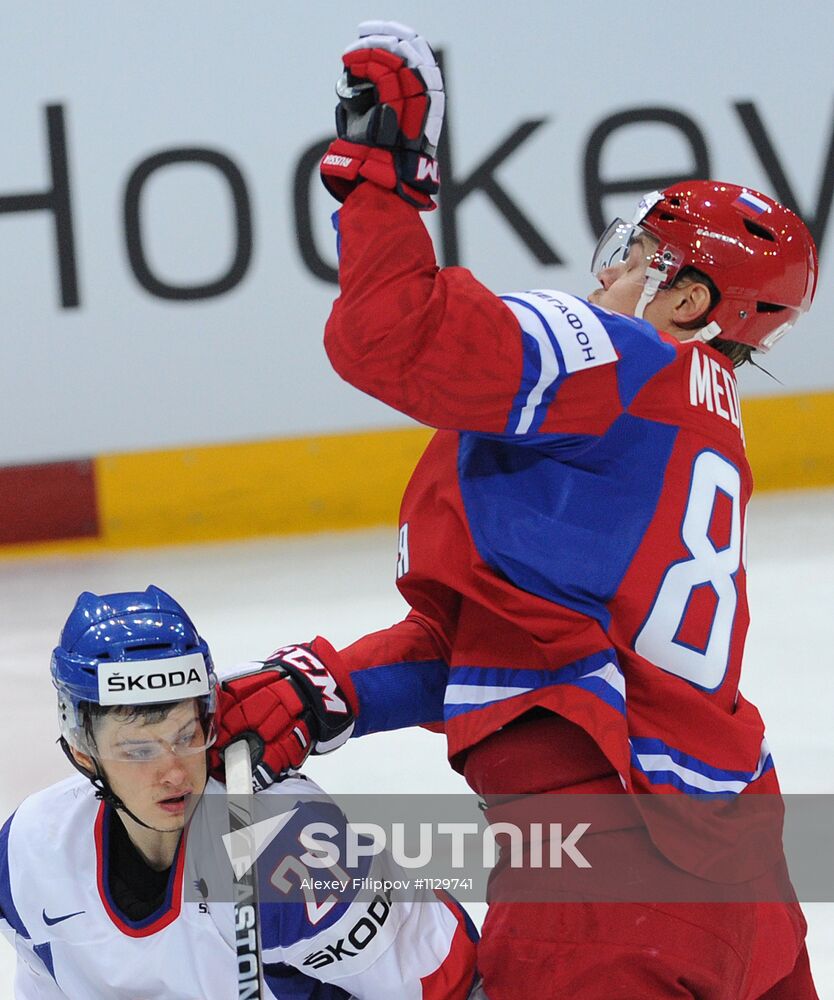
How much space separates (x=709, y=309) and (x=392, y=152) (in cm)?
50

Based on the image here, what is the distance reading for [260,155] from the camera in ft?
16.4

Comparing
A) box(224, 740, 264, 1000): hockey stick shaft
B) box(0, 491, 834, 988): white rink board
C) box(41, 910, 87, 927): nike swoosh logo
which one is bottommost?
box(0, 491, 834, 988): white rink board

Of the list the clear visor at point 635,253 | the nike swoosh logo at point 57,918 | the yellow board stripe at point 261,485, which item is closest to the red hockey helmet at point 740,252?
the clear visor at point 635,253

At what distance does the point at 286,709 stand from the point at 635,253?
0.58 metres

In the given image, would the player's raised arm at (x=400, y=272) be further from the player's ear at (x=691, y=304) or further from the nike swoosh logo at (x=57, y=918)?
the nike swoosh logo at (x=57, y=918)

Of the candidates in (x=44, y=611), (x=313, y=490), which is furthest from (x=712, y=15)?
(x=44, y=611)

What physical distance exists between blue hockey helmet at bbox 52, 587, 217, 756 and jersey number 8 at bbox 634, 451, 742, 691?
45cm

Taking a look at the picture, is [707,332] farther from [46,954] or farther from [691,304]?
[46,954]

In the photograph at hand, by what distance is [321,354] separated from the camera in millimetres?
5031

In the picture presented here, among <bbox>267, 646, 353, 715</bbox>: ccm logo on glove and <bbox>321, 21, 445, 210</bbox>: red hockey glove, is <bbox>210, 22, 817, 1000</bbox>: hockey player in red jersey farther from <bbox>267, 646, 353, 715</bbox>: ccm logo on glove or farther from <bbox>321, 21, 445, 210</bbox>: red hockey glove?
<bbox>267, 646, 353, 715</bbox>: ccm logo on glove

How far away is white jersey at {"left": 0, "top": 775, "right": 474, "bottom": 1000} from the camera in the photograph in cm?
162

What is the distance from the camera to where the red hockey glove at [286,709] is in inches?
62.2

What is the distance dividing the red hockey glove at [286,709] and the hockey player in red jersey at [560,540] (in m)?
0.15

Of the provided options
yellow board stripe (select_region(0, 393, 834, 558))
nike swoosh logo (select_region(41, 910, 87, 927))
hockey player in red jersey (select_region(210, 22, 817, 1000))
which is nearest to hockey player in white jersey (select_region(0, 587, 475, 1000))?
nike swoosh logo (select_region(41, 910, 87, 927))
